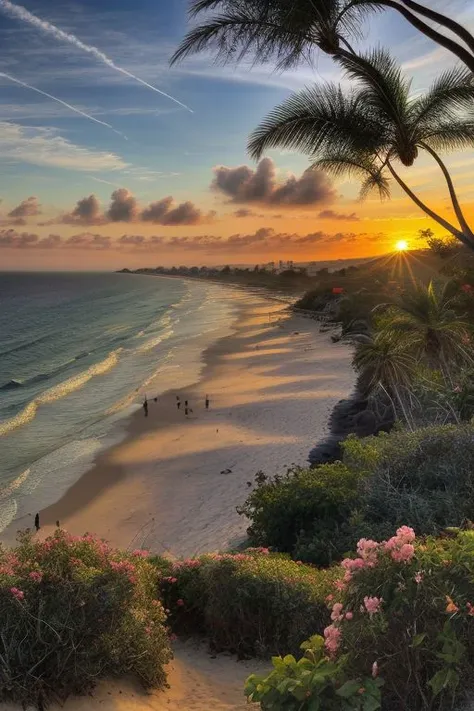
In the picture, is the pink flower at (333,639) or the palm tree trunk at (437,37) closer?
the pink flower at (333,639)

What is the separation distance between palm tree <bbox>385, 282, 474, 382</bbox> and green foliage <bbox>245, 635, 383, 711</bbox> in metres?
10.8

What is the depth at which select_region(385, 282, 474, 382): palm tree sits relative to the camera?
13.8 metres

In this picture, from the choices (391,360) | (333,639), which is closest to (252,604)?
(333,639)

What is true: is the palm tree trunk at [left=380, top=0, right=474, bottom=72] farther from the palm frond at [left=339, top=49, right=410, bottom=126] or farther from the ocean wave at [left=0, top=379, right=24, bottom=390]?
the ocean wave at [left=0, top=379, right=24, bottom=390]

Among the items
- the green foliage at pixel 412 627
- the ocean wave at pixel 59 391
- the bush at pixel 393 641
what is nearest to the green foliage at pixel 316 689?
the bush at pixel 393 641

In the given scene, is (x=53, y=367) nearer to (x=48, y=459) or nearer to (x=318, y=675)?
(x=48, y=459)

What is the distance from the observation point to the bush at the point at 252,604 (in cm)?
609

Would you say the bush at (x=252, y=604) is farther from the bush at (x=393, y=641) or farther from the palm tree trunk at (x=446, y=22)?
the palm tree trunk at (x=446, y=22)

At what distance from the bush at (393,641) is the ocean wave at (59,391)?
1966 centimetres

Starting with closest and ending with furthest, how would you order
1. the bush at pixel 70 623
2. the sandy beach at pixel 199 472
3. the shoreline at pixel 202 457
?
the bush at pixel 70 623
the sandy beach at pixel 199 472
the shoreline at pixel 202 457

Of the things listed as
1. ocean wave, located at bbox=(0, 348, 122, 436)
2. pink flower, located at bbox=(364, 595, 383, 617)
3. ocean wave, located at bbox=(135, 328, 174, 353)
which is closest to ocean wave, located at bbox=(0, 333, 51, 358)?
ocean wave, located at bbox=(0, 348, 122, 436)

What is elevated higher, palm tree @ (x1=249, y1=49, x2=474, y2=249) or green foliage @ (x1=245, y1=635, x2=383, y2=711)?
palm tree @ (x1=249, y1=49, x2=474, y2=249)

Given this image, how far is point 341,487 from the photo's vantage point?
880 cm

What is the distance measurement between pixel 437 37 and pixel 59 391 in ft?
74.8
